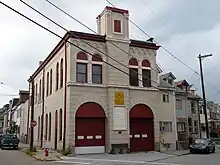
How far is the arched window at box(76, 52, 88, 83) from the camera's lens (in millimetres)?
27934

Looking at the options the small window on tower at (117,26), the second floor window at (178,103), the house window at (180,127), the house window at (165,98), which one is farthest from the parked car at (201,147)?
the small window on tower at (117,26)

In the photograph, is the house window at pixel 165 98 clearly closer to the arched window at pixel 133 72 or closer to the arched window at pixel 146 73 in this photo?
the arched window at pixel 146 73

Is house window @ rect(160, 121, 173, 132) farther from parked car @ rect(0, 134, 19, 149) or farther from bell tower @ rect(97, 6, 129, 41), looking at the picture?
parked car @ rect(0, 134, 19, 149)

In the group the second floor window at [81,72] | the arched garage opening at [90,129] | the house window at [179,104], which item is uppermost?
the second floor window at [81,72]

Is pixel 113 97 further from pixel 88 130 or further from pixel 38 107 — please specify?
pixel 38 107

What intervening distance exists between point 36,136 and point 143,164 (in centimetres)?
2467

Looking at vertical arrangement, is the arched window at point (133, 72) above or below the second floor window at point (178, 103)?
above

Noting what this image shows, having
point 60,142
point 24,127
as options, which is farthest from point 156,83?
point 24,127

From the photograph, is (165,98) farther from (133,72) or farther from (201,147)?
(201,147)

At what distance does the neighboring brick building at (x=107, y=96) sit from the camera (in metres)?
27.4

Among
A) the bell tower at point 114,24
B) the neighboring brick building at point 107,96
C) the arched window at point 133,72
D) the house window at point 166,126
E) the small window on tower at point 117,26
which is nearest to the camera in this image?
the neighboring brick building at point 107,96

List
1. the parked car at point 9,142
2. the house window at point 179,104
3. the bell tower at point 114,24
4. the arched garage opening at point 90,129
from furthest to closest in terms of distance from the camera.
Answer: the house window at point 179,104 → the parked car at point 9,142 → the bell tower at point 114,24 → the arched garage opening at point 90,129

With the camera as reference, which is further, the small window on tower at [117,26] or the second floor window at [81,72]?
the small window on tower at [117,26]

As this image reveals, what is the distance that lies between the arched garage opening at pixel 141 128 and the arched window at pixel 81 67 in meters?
5.56
